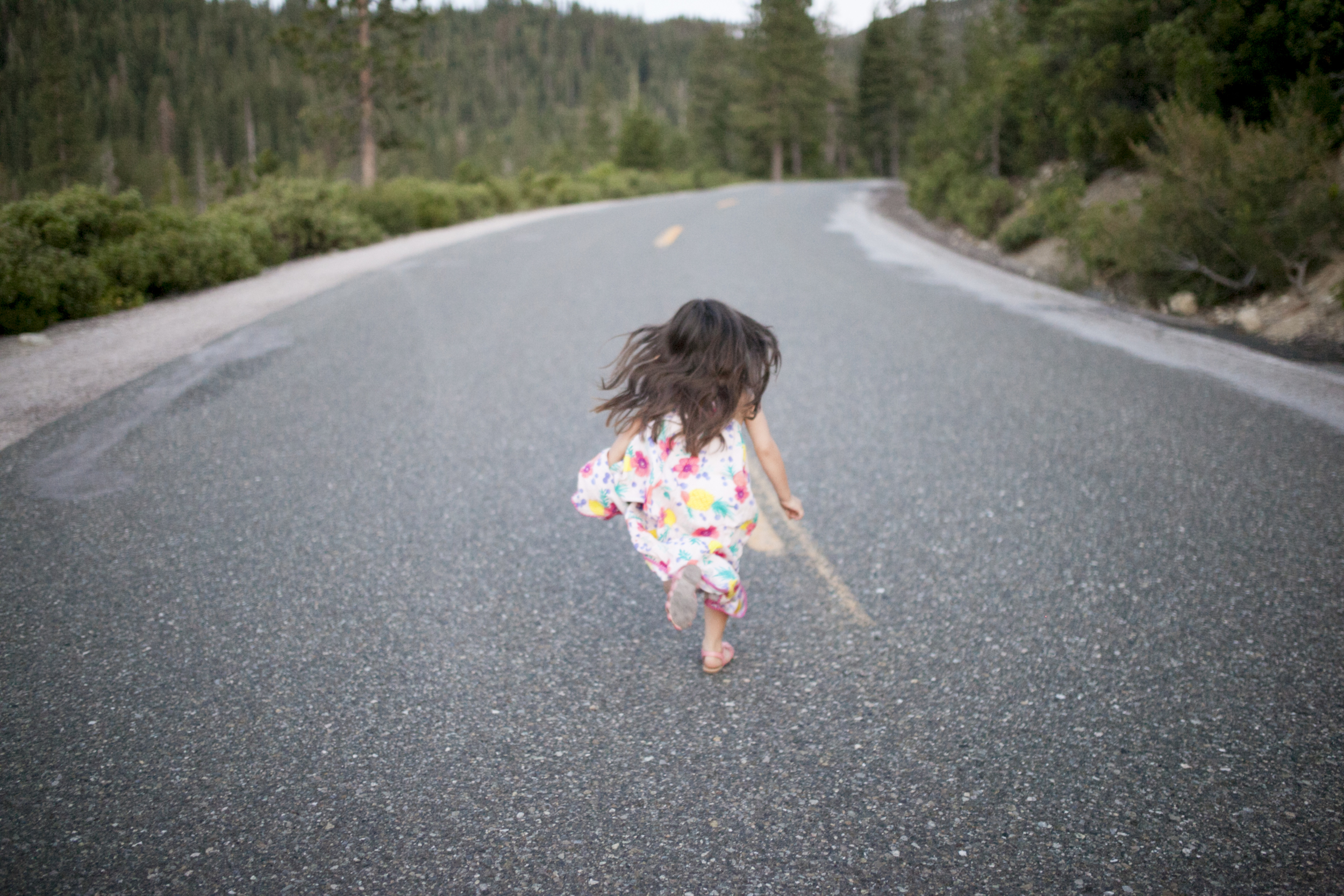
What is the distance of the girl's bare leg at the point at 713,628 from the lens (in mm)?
2891

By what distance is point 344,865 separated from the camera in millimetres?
2053

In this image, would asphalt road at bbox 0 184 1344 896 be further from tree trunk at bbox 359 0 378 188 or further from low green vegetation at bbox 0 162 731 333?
tree trunk at bbox 359 0 378 188

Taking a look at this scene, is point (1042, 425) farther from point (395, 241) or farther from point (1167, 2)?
point (395, 241)

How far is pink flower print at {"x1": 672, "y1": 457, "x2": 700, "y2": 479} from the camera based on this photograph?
273 centimetres

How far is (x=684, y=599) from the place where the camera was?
263 cm

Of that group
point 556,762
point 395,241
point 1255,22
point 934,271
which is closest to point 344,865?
point 556,762

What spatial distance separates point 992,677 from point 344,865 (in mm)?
2244

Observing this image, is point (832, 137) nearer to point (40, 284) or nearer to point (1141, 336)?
point (1141, 336)

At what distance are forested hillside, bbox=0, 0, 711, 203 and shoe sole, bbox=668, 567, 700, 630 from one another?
16366mm

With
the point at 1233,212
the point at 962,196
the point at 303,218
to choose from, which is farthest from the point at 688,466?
the point at 962,196

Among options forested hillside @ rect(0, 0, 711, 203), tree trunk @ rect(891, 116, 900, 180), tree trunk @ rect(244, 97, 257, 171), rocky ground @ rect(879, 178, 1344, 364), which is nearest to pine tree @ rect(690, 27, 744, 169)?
forested hillside @ rect(0, 0, 711, 203)

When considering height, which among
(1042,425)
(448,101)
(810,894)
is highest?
(448,101)

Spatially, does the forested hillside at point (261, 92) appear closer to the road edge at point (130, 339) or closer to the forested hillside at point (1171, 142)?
the road edge at point (130, 339)

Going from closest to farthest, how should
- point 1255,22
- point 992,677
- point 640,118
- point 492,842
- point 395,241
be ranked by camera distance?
point 492,842 < point 992,677 < point 1255,22 < point 395,241 < point 640,118
